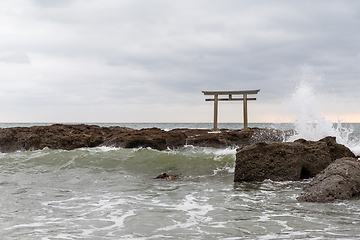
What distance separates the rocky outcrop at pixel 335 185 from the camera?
5.22 metres

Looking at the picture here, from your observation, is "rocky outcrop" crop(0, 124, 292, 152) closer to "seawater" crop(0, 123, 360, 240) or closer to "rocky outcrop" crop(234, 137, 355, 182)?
"seawater" crop(0, 123, 360, 240)

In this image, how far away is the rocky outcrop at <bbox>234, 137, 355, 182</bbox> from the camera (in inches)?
282

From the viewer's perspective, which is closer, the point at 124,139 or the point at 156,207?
the point at 156,207

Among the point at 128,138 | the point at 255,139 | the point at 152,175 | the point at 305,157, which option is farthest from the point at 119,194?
the point at 255,139

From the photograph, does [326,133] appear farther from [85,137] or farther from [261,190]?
[85,137]

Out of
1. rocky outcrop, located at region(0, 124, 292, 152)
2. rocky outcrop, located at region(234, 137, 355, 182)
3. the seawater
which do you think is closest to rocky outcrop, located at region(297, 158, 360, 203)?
the seawater

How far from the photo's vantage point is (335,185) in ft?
17.7

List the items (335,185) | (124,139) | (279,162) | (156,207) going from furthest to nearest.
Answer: (124,139) → (279,162) → (335,185) → (156,207)

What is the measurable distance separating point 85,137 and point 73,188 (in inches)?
261

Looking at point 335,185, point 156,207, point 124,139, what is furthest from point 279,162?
point 124,139

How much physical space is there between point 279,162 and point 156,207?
3.56 metres

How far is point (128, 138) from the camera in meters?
12.4

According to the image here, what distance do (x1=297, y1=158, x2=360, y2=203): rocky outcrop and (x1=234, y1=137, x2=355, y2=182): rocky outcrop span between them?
1356mm

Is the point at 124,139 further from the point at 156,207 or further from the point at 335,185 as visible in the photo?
the point at 335,185
